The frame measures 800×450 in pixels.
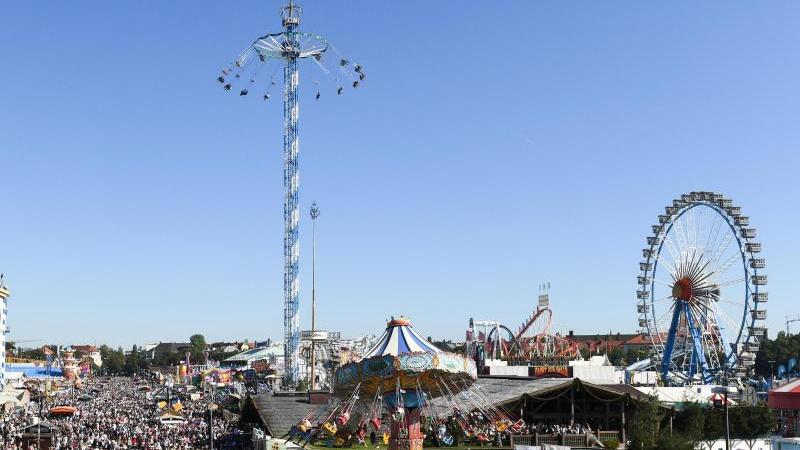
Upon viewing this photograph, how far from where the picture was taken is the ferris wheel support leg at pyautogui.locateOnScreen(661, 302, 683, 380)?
79131 mm

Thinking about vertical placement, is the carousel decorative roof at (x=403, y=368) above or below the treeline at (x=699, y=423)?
above

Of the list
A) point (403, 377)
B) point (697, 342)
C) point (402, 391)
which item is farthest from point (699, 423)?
point (697, 342)

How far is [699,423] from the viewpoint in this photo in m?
40.9

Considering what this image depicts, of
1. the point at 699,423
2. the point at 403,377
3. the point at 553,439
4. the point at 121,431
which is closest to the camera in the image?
the point at 403,377

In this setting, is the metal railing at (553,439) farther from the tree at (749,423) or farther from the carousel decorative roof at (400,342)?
the tree at (749,423)

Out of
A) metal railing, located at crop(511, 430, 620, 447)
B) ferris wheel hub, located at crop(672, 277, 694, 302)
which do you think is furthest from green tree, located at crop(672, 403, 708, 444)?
ferris wheel hub, located at crop(672, 277, 694, 302)

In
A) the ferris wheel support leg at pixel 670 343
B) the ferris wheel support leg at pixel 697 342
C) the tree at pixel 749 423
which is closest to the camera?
the tree at pixel 749 423

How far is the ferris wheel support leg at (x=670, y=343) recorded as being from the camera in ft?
260

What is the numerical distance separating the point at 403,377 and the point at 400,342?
1401mm

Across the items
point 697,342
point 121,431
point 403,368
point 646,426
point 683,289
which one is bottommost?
point 121,431

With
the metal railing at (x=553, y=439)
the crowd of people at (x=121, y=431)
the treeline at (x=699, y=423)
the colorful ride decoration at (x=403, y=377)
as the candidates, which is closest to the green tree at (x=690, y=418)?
the treeline at (x=699, y=423)

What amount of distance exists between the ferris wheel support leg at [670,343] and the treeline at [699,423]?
32480 mm

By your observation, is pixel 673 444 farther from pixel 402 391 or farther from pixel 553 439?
pixel 402 391

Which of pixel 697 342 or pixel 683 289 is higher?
pixel 683 289
